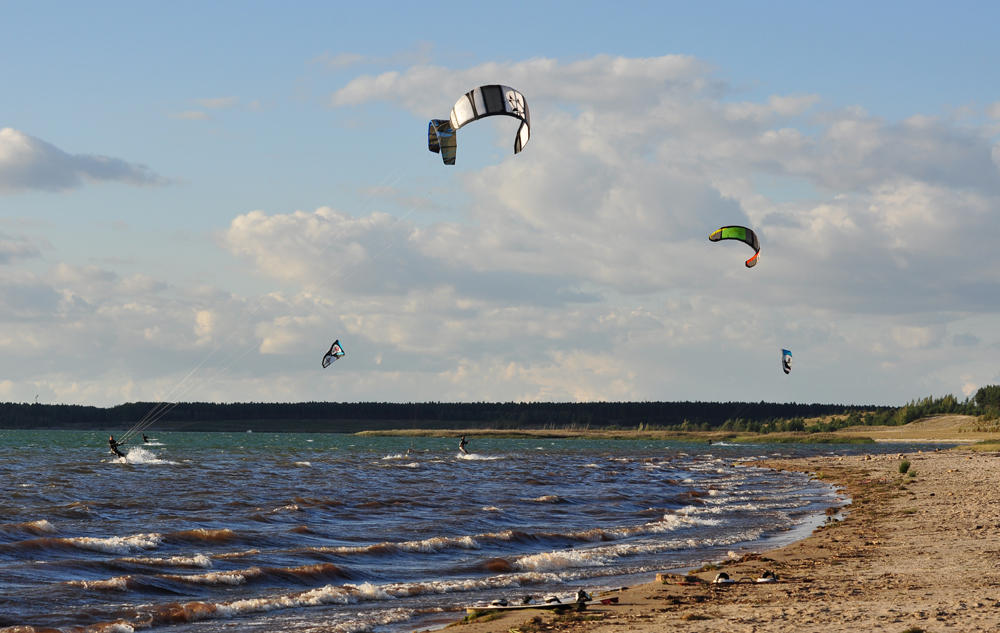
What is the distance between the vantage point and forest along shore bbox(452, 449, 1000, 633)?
9062 millimetres

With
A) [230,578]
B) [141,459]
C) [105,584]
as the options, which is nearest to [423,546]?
[230,578]

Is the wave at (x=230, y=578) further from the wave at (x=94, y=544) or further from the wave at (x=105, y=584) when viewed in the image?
the wave at (x=94, y=544)

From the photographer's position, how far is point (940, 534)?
53.1 feet

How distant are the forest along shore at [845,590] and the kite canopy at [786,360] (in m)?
31.5

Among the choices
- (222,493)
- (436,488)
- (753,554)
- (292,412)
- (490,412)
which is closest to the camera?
(753,554)

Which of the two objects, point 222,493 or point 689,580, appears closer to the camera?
point 689,580

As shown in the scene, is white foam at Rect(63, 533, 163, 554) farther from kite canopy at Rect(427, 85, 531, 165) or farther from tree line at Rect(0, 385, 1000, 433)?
tree line at Rect(0, 385, 1000, 433)

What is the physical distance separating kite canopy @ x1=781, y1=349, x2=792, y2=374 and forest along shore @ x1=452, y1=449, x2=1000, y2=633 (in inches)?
1240

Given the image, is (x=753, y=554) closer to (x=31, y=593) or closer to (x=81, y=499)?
(x=31, y=593)

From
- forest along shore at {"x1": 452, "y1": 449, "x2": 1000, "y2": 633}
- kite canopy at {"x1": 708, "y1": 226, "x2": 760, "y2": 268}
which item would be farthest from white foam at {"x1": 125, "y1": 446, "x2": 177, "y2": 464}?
forest along shore at {"x1": 452, "y1": 449, "x2": 1000, "y2": 633}

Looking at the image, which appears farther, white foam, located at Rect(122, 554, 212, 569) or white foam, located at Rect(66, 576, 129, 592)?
white foam, located at Rect(122, 554, 212, 569)

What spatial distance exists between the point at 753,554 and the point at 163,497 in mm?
18886

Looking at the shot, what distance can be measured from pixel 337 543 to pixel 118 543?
4318 millimetres

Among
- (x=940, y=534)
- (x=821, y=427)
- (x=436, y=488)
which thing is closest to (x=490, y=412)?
(x=821, y=427)
